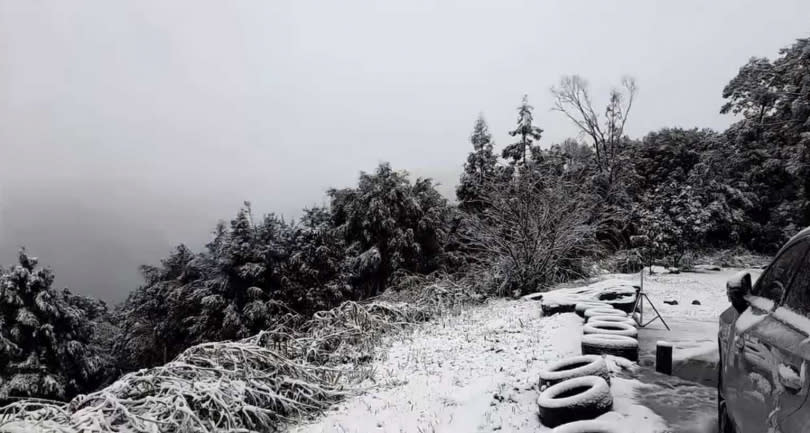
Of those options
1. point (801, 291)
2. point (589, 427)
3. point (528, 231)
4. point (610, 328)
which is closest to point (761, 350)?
point (801, 291)

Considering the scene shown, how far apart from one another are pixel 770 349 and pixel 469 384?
372 centimetres

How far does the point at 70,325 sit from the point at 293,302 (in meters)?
11.3

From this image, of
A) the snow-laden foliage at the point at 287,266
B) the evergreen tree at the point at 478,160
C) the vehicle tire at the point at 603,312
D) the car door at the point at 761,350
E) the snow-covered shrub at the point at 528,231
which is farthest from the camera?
the evergreen tree at the point at 478,160

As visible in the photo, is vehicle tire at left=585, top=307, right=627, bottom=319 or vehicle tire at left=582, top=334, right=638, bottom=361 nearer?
vehicle tire at left=582, top=334, right=638, bottom=361

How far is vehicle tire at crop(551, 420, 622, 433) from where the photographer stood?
3.15 metres

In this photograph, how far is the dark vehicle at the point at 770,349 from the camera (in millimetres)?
1573

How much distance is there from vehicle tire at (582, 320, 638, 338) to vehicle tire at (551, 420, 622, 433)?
104 inches

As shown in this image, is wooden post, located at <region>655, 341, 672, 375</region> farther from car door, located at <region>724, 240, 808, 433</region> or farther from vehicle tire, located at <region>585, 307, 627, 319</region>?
car door, located at <region>724, 240, 808, 433</region>

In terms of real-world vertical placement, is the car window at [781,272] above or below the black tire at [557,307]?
above

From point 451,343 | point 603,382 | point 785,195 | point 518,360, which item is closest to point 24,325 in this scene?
point 451,343

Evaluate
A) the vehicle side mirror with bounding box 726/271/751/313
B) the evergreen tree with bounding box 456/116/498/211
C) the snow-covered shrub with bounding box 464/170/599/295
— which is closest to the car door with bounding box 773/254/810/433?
the vehicle side mirror with bounding box 726/271/751/313

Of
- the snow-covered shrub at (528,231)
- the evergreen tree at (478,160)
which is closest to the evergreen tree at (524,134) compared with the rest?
the evergreen tree at (478,160)

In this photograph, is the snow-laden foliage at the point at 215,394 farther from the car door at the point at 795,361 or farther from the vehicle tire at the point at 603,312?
the car door at the point at 795,361

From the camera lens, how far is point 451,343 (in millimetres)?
7297
